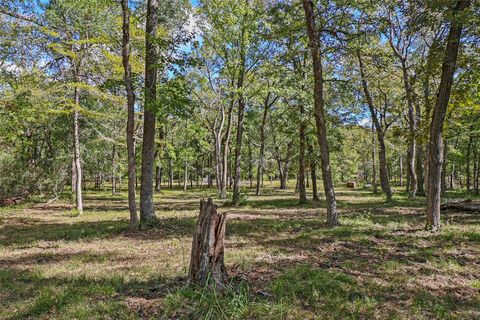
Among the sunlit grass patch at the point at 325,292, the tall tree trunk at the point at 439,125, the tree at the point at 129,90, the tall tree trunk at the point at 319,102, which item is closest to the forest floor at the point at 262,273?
the sunlit grass patch at the point at 325,292

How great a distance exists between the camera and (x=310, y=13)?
10.5 meters

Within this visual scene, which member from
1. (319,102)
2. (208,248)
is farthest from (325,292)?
(319,102)

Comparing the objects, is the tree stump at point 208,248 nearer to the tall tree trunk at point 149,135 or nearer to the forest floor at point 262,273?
the forest floor at point 262,273

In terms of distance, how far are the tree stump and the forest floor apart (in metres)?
0.26

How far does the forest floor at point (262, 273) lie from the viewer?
14.9 ft

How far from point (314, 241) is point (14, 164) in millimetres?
22978

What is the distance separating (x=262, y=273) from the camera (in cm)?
620

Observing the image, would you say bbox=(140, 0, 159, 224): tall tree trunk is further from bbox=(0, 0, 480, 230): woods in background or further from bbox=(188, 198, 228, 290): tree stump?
bbox=(188, 198, 228, 290): tree stump

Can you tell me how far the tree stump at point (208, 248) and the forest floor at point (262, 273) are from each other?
0.26m

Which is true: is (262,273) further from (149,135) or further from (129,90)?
(129,90)

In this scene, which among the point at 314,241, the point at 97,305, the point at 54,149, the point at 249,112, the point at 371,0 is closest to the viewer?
the point at 97,305

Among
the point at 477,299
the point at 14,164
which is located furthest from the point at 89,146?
the point at 477,299

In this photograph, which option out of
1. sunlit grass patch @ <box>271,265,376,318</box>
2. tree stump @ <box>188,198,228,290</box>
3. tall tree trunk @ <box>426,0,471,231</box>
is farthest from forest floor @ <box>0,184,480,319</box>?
tall tree trunk @ <box>426,0,471,231</box>

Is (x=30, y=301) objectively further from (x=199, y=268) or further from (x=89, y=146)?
(x=89, y=146)
